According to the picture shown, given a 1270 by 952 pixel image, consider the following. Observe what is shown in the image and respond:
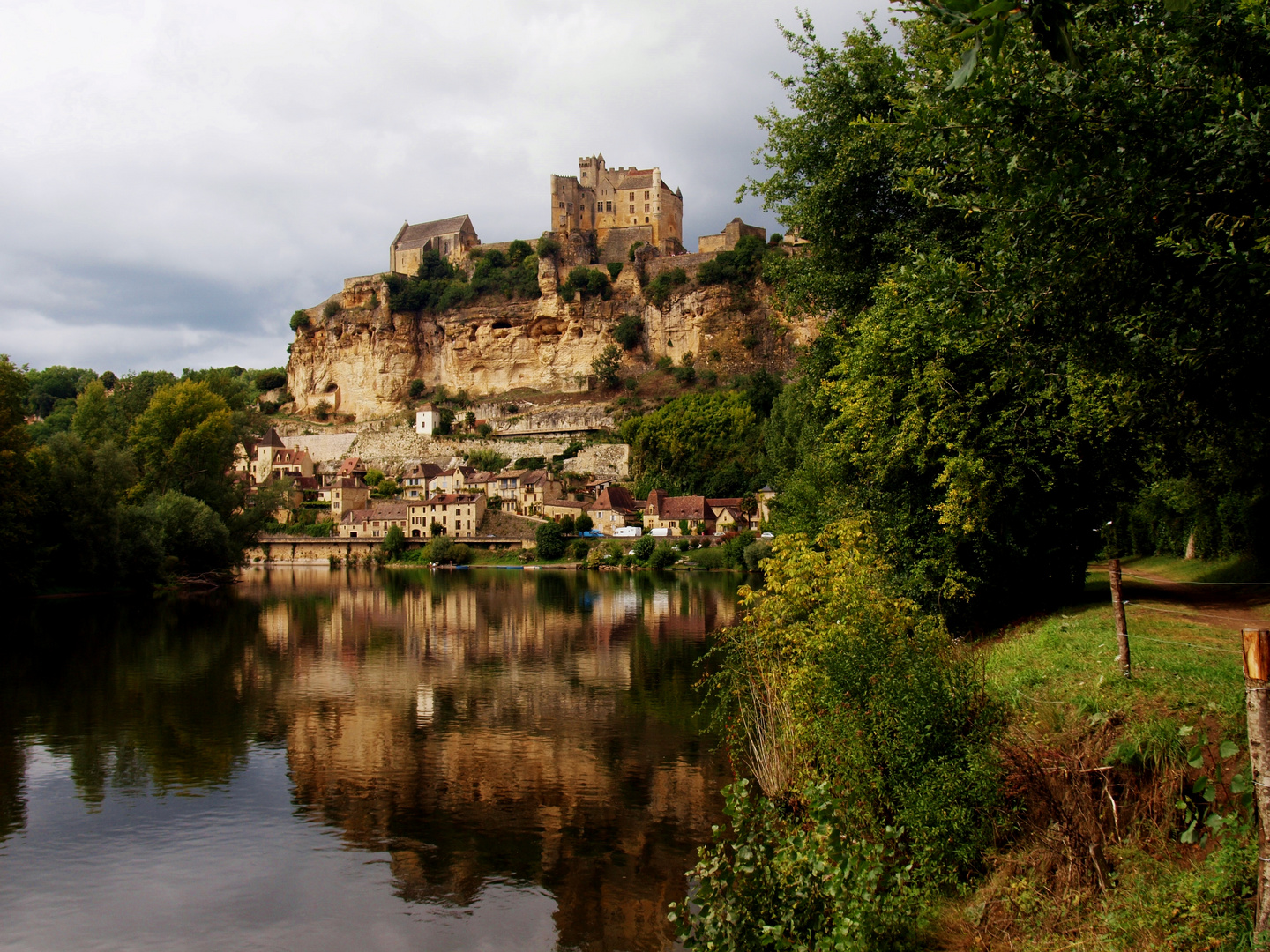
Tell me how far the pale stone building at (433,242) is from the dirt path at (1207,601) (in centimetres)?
8791

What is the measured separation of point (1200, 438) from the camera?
11.0m

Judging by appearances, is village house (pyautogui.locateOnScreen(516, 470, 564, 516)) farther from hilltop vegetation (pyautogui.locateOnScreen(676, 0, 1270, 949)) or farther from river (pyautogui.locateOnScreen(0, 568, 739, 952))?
hilltop vegetation (pyautogui.locateOnScreen(676, 0, 1270, 949))

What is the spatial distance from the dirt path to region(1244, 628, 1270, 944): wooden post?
7354mm

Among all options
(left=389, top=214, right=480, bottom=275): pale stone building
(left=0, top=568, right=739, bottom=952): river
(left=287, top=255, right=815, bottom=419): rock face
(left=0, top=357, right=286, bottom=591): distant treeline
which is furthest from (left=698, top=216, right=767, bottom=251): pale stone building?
(left=0, top=568, right=739, bottom=952): river

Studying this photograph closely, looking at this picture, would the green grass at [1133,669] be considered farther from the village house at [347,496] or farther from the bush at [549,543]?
the village house at [347,496]

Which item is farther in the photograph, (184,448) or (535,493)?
(535,493)

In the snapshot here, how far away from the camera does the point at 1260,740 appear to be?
425 cm

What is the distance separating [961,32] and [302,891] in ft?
29.1

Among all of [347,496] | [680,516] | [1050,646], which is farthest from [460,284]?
[1050,646]

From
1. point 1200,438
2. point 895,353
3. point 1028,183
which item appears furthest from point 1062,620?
point 1028,183

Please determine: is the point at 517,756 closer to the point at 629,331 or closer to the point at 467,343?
the point at 629,331

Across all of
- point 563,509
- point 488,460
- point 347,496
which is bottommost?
point 563,509

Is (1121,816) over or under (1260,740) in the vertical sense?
under

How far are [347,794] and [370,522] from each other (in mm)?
61050
